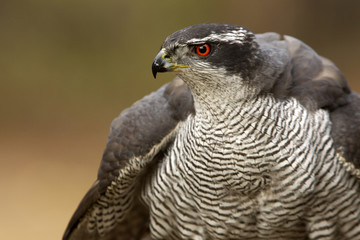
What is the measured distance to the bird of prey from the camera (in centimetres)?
380

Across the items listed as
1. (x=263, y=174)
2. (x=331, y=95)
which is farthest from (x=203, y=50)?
(x=331, y=95)

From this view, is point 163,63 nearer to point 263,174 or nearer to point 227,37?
point 227,37

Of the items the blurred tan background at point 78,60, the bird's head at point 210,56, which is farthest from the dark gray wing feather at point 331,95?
the blurred tan background at point 78,60

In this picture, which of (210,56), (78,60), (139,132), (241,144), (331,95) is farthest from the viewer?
(78,60)

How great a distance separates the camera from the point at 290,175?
12.9 ft

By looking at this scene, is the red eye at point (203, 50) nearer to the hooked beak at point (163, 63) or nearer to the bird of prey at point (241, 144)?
the bird of prey at point (241, 144)

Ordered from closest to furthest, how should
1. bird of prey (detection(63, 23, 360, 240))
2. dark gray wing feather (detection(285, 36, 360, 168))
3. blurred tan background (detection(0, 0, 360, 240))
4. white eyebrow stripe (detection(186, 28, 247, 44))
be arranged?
white eyebrow stripe (detection(186, 28, 247, 44))
bird of prey (detection(63, 23, 360, 240))
dark gray wing feather (detection(285, 36, 360, 168))
blurred tan background (detection(0, 0, 360, 240))

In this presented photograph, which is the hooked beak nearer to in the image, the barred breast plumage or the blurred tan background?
the barred breast plumage

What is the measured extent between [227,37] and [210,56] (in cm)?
16

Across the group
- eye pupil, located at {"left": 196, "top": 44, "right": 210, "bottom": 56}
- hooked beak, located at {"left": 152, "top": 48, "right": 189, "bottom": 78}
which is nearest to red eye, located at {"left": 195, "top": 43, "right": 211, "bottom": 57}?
eye pupil, located at {"left": 196, "top": 44, "right": 210, "bottom": 56}

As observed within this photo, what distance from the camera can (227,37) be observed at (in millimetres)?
3727

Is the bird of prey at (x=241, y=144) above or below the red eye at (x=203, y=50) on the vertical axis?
below

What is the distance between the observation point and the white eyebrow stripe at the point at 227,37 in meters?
3.69

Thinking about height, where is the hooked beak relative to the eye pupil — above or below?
below
